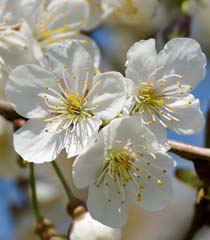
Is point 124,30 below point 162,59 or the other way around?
below

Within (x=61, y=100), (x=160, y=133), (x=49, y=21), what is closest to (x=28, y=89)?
(x=61, y=100)

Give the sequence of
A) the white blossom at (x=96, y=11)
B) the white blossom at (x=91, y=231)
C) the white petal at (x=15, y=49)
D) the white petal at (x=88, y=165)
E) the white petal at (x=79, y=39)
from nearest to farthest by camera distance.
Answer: the white petal at (x=88, y=165) → the white blossom at (x=91, y=231) → the white petal at (x=15, y=49) → the white petal at (x=79, y=39) → the white blossom at (x=96, y=11)

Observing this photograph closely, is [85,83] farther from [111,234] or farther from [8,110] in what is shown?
[111,234]

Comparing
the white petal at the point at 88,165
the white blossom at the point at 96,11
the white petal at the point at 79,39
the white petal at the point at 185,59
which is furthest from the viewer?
the white blossom at the point at 96,11

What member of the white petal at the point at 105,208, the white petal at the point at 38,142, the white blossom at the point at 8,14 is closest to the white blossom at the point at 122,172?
the white petal at the point at 105,208

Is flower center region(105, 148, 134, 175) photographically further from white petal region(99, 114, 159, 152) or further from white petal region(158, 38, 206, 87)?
white petal region(158, 38, 206, 87)

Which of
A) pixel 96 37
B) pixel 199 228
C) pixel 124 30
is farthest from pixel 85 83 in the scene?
pixel 124 30

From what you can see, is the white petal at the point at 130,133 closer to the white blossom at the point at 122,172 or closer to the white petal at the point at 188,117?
the white blossom at the point at 122,172
